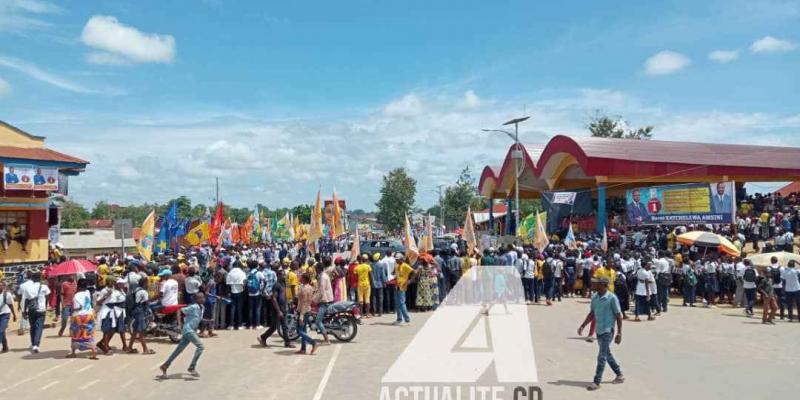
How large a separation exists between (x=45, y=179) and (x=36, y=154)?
3.30 ft

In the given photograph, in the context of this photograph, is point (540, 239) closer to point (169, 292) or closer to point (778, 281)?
point (778, 281)

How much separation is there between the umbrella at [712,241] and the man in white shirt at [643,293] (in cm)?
497

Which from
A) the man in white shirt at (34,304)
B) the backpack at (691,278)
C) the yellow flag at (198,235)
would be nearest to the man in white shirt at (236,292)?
the man in white shirt at (34,304)

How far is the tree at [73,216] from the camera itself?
81938 mm

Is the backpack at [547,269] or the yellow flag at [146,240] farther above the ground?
the yellow flag at [146,240]

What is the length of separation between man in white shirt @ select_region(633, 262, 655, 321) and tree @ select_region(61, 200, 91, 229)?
265 ft

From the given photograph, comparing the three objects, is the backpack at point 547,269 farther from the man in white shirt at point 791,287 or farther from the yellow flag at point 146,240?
the yellow flag at point 146,240

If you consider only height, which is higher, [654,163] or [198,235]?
[654,163]

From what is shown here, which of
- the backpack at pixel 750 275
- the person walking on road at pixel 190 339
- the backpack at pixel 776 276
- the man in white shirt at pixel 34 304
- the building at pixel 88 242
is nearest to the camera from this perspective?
the person walking on road at pixel 190 339

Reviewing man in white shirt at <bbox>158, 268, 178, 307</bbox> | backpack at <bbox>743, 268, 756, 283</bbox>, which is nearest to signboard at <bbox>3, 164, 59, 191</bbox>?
man in white shirt at <bbox>158, 268, 178, 307</bbox>

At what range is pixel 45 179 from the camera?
902 inches

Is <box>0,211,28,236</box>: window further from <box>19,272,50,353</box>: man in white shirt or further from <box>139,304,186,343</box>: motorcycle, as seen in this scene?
<box>139,304,186,343</box>: motorcycle

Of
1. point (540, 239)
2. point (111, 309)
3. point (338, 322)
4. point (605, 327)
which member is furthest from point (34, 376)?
point (540, 239)

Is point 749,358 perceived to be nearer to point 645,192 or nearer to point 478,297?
point 478,297
